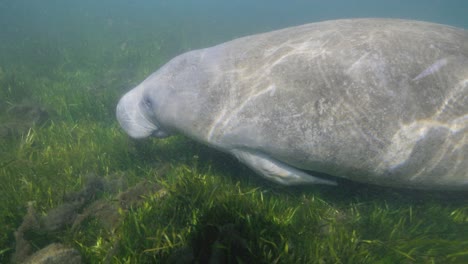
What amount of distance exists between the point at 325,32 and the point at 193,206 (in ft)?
9.21

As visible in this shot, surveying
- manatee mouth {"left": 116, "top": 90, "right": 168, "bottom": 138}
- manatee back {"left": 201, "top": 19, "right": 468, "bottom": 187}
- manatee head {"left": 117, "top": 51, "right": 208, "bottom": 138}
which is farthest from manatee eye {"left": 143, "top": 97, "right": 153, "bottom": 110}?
manatee back {"left": 201, "top": 19, "right": 468, "bottom": 187}

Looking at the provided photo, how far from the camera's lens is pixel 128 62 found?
46.9ft

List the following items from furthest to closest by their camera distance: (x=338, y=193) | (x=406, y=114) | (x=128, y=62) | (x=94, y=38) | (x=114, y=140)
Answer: (x=94, y=38)
(x=128, y=62)
(x=114, y=140)
(x=338, y=193)
(x=406, y=114)

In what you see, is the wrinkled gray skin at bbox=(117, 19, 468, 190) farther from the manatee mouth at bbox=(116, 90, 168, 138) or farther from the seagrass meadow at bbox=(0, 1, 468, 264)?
the manatee mouth at bbox=(116, 90, 168, 138)

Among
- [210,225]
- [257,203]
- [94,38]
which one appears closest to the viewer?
[210,225]

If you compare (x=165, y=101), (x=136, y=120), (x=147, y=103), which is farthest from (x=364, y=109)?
(x=136, y=120)

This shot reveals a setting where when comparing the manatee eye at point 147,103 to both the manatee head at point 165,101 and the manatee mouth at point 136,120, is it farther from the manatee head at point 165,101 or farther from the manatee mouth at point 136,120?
the manatee mouth at point 136,120

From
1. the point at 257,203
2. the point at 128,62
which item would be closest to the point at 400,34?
the point at 257,203

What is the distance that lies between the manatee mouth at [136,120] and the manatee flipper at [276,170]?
1557mm

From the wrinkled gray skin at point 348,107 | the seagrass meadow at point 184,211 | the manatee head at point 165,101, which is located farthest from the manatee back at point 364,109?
the seagrass meadow at point 184,211

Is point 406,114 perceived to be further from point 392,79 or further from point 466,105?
point 466,105

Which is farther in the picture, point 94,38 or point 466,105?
point 94,38

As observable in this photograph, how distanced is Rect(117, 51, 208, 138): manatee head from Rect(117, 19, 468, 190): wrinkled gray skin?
0.10 ft

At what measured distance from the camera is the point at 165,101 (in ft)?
12.8
